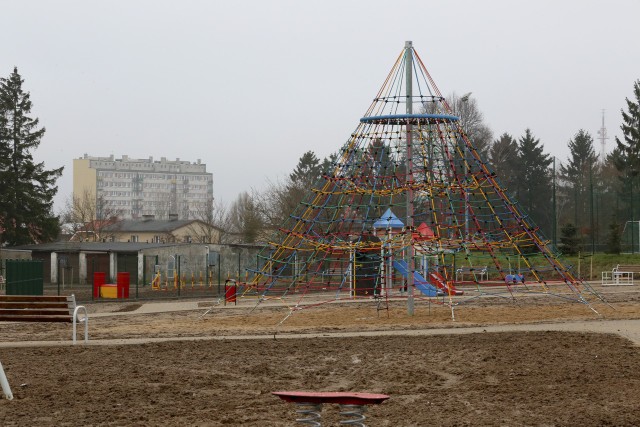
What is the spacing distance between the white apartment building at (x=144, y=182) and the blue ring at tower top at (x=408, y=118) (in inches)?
4483

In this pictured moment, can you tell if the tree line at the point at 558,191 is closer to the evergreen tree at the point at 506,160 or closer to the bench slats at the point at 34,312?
the evergreen tree at the point at 506,160

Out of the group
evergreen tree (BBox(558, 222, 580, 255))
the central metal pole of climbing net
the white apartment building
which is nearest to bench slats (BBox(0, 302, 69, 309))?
the central metal pole of climbing net

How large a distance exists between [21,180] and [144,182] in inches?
3614

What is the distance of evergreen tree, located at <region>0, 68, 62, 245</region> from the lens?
58281 mm

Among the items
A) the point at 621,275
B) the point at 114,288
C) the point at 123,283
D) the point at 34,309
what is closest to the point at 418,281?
the point at 34,309

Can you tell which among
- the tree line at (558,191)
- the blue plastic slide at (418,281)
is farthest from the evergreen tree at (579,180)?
the blue plastic slide at (418,281)

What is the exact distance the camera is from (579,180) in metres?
71.8

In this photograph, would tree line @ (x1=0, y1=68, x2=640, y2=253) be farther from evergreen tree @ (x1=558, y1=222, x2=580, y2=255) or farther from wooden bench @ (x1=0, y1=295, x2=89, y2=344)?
wooden bench @ (x1=0, y1=295, x2=89, y2=344)

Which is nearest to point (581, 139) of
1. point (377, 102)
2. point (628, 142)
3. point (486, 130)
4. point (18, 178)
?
point (486, 130)

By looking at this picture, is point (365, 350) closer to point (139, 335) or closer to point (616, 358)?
→ point (616, 358)

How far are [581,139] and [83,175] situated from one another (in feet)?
260

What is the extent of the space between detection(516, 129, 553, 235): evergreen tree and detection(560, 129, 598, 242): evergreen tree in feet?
4.32

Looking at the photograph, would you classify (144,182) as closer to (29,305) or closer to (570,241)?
(570,241)

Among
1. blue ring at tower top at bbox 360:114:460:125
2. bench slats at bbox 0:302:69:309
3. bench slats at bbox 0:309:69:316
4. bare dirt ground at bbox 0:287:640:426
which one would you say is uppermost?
blue ring at tower top at bbox 360:114:460:125
